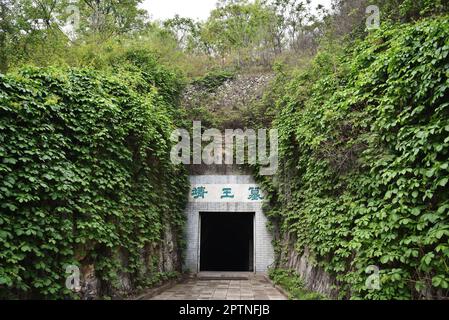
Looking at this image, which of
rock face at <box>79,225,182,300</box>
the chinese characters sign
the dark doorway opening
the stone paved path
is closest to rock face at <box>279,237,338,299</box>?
the stone paved path

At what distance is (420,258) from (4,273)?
4.06 m

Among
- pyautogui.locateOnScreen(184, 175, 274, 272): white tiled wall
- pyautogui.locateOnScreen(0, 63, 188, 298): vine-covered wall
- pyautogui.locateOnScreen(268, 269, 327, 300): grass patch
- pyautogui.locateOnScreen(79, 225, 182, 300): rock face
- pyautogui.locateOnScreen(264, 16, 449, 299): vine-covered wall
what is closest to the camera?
pyautogui.locateOnScreen(264, 16, 449, 299): vine-covered wall

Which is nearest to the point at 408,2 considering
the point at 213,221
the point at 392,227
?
the point at 392,227

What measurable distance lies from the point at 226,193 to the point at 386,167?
606cm

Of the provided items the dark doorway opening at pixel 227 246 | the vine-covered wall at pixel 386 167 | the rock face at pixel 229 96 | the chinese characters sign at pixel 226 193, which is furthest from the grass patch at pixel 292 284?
the rock face at pixel 229 96

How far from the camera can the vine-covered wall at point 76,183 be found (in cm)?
377

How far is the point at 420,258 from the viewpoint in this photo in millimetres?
3295

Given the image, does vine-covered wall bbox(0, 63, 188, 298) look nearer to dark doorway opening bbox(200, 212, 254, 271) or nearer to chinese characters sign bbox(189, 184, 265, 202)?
chinese characters sign bbox(189, 184, 265, 202)

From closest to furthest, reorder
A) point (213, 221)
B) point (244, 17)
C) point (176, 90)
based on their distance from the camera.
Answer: point (176, 90), point (213, 221), point (244, 17)

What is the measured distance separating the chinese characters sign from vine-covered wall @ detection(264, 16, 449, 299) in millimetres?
3429

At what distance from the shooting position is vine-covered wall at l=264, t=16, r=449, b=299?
3.13 meters

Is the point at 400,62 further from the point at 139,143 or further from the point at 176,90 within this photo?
the point at 176,90

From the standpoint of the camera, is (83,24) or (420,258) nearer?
(420,258)

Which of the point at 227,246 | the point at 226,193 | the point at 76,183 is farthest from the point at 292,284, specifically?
the point at 227,246
